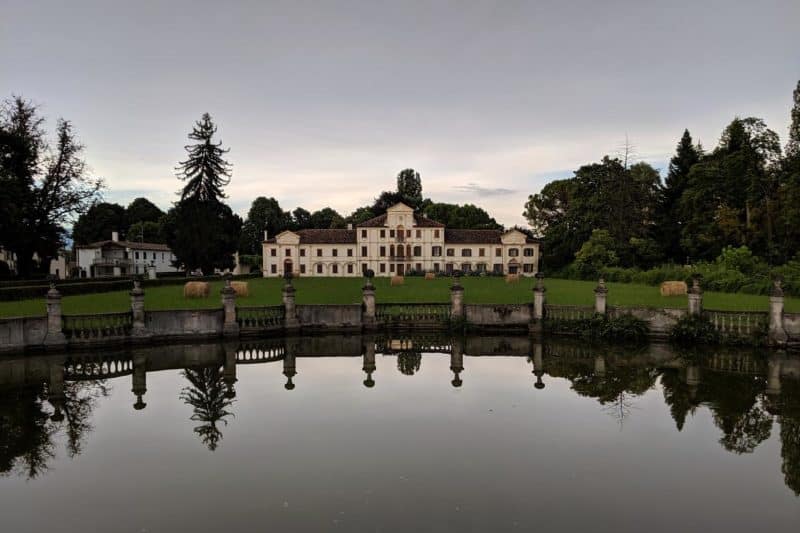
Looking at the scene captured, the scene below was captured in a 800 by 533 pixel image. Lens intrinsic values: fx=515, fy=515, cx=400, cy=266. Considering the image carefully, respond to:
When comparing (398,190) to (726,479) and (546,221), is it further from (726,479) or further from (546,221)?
(726,479)

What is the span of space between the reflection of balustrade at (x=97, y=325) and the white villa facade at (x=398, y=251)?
53.2 m

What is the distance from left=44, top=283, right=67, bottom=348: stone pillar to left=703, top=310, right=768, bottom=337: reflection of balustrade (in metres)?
22.7

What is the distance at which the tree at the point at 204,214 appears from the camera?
4966 centimetres

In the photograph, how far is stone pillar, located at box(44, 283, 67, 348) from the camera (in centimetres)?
1692

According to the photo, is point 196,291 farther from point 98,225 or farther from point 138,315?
point 98,225

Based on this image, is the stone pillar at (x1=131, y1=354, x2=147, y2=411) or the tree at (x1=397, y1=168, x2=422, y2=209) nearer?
the stone pillar at (x1=131, y1=354, x2=147, y2=411)

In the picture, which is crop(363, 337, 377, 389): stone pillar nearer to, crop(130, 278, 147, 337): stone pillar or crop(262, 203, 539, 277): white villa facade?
crop(130, 278, 147, 337): stone pillar

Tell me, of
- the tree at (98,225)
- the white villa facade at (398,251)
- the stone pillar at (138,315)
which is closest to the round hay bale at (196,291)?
the stone pillar at (138,315)

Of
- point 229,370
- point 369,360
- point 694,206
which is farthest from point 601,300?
point 694,206

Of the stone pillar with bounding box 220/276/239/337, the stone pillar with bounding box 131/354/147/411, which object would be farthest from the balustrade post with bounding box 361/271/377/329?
the stone pillar with bounding box 131/354/147/411

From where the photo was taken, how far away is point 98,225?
7631 cm

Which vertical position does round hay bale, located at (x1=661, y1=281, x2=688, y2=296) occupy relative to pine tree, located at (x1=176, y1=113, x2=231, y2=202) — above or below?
below

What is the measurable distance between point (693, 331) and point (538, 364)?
7249 millimetres

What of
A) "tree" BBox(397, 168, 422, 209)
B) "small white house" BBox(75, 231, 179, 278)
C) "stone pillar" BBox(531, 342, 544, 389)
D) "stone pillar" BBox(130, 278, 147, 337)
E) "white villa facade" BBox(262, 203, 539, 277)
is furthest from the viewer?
"tree" BBox(397, 168, 422, 209)
